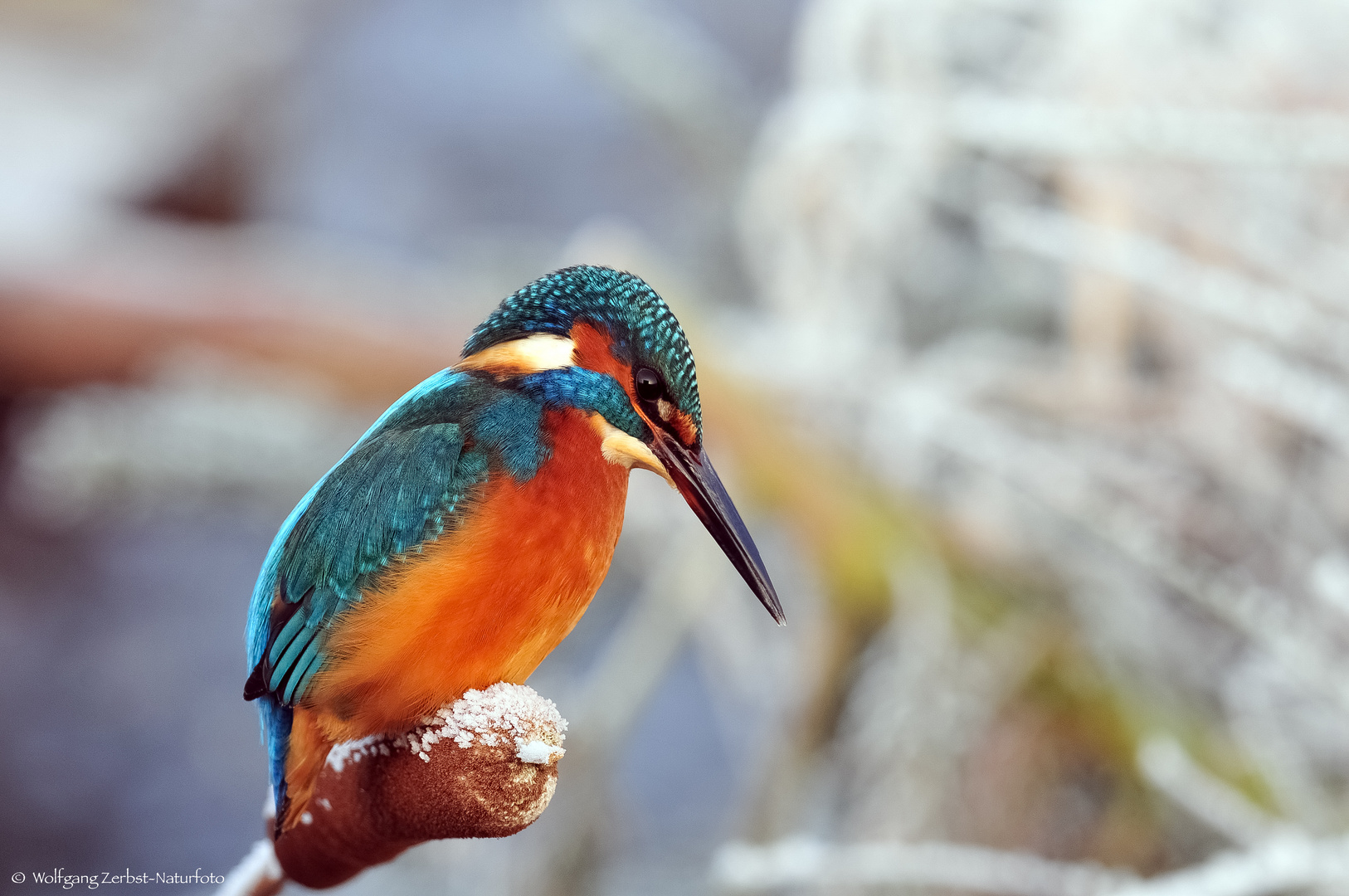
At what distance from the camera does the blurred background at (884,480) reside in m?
0.98

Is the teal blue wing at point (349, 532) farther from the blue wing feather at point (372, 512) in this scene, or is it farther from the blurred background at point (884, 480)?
the blurred background at point (884, 480)

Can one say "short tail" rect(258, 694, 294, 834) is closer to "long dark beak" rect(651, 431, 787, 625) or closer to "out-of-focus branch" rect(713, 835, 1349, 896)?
"long dark beak" rect(651, 431, 787, 625)

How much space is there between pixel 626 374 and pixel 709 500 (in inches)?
1.5

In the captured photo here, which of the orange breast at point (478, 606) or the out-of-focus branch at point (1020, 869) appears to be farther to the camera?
the out-of-focus branch at point (1020, 869)

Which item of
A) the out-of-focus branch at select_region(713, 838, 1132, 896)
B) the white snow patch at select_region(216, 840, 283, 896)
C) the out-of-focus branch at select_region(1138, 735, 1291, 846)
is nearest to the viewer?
the white snow patch at select_region(216, 840, 283, 896)

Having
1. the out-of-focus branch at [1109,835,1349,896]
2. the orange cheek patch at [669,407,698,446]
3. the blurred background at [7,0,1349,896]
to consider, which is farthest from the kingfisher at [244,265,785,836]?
the out-of-focus branch at [1109,835,1349,896]

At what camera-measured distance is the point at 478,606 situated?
256 millimetres

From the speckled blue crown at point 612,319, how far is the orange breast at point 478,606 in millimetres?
31

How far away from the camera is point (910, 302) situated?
1.79m

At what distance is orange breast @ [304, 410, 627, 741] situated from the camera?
251mm

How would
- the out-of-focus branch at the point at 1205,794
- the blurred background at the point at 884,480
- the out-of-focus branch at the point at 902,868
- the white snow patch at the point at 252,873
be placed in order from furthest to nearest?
the blurred background at the point at 884,480 < the out-of-focus branch at the point at 1205,794 < the out-of-focus branch at the point at 902,868 < the white snow patch at the point at 252,873

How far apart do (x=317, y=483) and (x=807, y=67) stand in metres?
1.68

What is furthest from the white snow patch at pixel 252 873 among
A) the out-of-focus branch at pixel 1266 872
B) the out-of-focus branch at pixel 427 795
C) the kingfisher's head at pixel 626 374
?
the out-of-focus branch at pixel 1266 872

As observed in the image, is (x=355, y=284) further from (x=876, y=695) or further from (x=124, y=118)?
(x=124, y=118)
